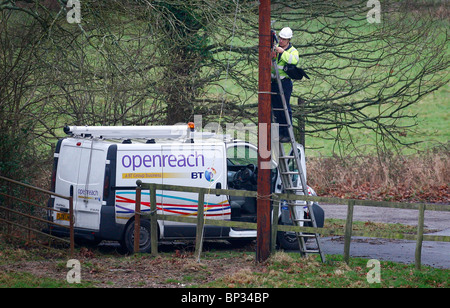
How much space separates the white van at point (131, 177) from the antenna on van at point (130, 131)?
0.02 m

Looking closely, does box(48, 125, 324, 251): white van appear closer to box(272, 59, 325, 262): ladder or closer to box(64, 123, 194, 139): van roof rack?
box(64, 123, 194, 139): van roof rack

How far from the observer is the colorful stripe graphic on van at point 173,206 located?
1173cm

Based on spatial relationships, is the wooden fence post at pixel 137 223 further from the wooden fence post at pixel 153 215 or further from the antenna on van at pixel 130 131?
the antenna on van at pixel 130 131

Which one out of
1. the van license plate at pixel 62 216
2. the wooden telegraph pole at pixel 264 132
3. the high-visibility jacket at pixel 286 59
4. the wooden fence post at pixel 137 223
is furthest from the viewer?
the van license plate at pixel 62 216

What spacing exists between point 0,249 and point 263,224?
15.0ft

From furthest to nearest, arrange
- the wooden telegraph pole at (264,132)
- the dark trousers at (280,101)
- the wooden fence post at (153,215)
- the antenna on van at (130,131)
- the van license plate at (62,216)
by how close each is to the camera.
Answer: the antenna on van at (130,131)
the van license plate at (62,216)
the wooden fence post at (153,215)
the dark trousers at (280,101)
the wooden telegraph pole at (264,132)

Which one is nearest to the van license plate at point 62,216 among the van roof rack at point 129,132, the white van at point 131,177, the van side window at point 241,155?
the white van at point 131,177

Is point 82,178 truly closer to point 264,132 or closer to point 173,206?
point 173,206

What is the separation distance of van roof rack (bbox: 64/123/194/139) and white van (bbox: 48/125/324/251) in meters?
Result: 0.02

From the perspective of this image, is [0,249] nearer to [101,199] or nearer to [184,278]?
[101,199]

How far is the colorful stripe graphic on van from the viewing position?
1173cm

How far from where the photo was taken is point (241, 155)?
13305 millimetres

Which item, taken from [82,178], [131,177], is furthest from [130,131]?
[82,178]

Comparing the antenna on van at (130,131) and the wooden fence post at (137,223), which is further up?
the antenna on van at (130,131)
